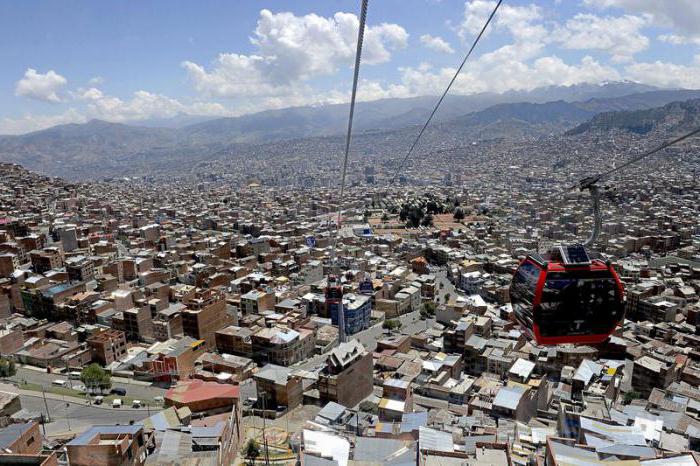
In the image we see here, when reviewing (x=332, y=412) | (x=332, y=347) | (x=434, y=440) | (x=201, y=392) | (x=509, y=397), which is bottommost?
(x=332, y=347)

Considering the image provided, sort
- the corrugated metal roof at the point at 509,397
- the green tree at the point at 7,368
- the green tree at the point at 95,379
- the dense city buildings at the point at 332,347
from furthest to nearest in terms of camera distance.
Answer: the green tree at the point at 7,368 → the green tree at the point at 95,379 → the corrugated metal roof at the point at 509,397 → the dense city buildings at the point at 332,347

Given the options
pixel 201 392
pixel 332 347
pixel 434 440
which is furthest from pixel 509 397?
pixel 201 392

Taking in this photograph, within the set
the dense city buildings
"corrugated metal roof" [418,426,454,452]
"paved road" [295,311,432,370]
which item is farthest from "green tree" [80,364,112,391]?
"corrugated metal roof" [418,426,454,452]

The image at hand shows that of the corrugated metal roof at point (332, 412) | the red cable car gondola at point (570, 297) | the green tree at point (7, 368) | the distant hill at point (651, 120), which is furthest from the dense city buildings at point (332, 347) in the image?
the distant hill at point (651, 120)

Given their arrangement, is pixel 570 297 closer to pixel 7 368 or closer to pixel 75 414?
pixel 75 414

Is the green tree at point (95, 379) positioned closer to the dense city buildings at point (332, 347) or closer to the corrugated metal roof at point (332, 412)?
the dense city buildings at point (332, 347)
